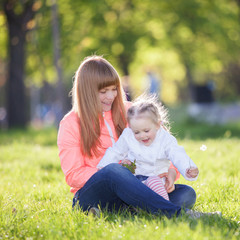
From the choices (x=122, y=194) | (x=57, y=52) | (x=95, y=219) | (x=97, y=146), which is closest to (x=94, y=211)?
(x=95, y=219)

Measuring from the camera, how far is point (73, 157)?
3725mm

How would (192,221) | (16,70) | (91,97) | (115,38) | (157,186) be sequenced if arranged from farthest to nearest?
(115,38) < (16,70) < (91,97) < (157,186) < (192,221)

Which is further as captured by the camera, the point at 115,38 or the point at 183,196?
the point at 115,38

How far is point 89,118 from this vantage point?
3.86 metres

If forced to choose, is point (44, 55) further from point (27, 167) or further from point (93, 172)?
point (93, 172)

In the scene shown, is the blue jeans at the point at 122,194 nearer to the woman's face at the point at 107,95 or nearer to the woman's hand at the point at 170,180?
the woman's hand at the point at 170,180

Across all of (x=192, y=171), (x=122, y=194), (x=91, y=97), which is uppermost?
(x=91, y=97)

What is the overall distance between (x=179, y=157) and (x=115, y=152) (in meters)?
0.62

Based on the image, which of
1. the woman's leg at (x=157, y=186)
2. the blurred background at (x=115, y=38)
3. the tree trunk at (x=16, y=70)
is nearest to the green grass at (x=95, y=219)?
the woman's leg at (x=157, y=186)

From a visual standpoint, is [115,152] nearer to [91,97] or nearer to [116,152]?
[116,152]

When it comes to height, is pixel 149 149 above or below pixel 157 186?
above

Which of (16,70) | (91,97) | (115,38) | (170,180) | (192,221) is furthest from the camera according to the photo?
(115,38)

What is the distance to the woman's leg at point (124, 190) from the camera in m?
3.32

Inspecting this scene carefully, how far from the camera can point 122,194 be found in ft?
11.1
